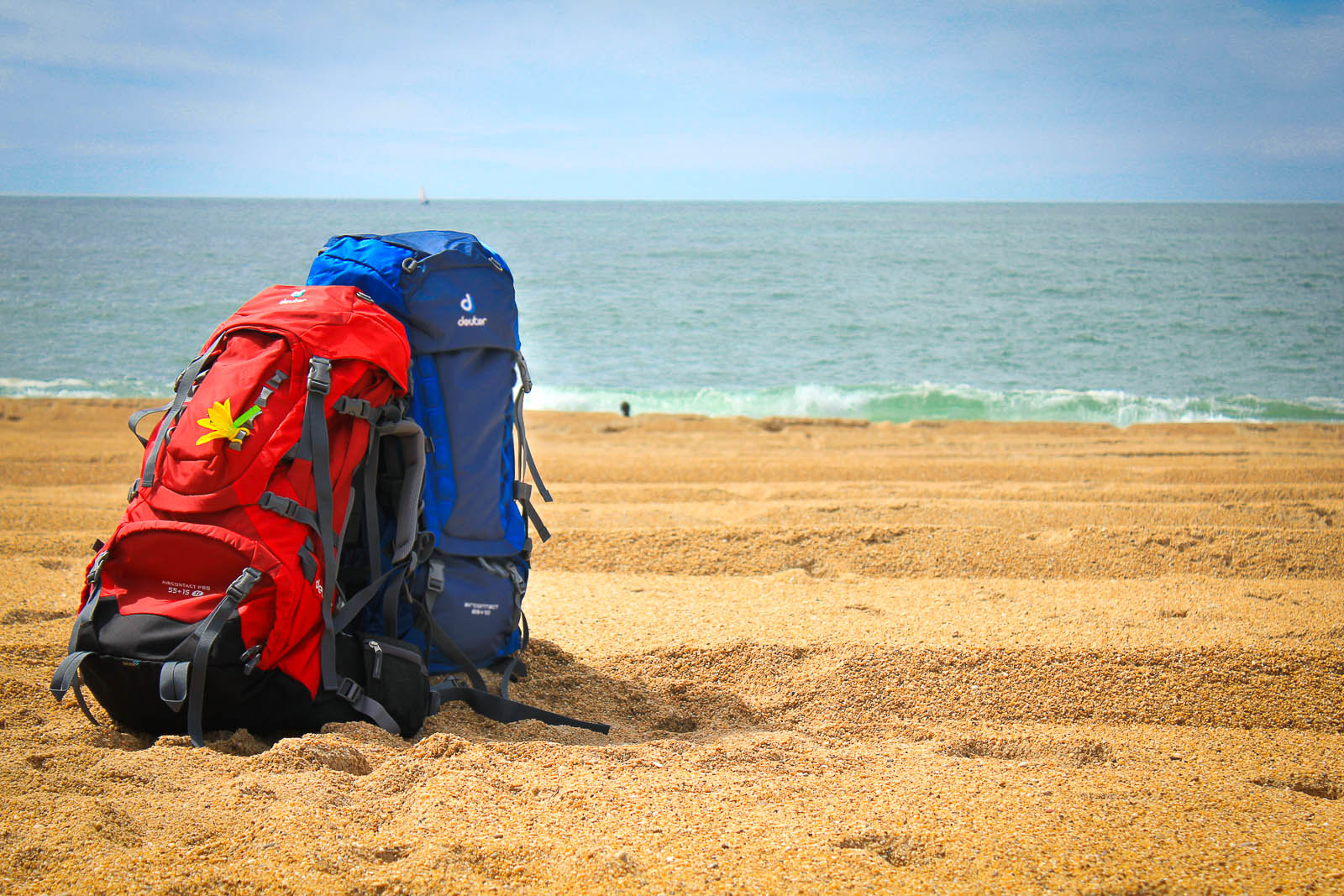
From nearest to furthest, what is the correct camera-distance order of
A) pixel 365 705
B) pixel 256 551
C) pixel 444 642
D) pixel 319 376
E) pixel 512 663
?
pixel 256 551 → pixel 319 376 → pixel 365 705 → pixel 444 642 → pixel 512 663

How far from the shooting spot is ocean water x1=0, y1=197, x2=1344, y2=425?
14133 millimetres

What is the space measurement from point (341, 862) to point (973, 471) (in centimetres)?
697

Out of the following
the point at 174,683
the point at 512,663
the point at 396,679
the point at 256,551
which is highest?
the point at 256,551

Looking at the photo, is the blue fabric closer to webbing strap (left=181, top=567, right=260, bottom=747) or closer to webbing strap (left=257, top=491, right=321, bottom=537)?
webbing strap (left=257, top=491, right=321, bottom=537)

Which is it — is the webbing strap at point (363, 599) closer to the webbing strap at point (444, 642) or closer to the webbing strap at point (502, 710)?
the webbing strap at point (444, 642)

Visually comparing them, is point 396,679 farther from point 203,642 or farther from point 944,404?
point 944,404

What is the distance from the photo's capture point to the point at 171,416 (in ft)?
7.92

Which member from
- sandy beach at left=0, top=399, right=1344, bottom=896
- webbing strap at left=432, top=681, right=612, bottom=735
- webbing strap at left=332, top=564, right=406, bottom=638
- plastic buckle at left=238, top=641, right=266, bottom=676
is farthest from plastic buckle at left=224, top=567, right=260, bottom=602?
webbing strap at left=432, top=681, right=612, bottom=735

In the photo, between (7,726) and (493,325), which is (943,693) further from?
(7,726)

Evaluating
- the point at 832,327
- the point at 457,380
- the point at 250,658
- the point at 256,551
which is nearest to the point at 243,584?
the point at 256,551

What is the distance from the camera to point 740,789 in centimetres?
225

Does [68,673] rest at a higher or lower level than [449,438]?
lower

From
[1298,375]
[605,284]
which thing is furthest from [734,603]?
[605,284]

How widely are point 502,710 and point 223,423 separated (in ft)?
3.89
